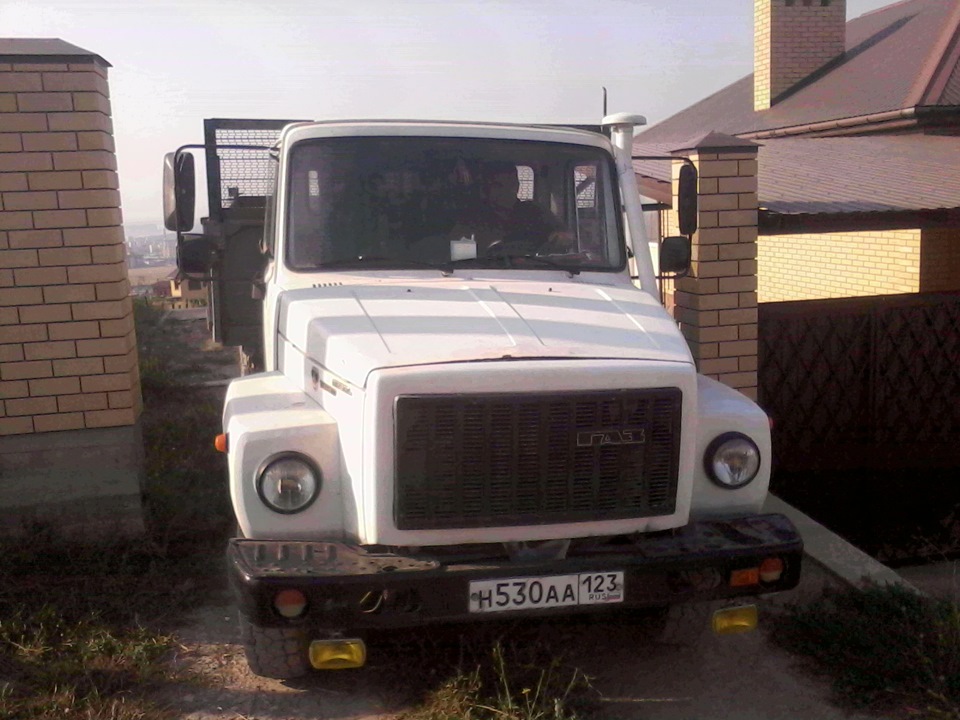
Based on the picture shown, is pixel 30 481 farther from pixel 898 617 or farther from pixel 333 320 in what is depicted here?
pixel 898 617

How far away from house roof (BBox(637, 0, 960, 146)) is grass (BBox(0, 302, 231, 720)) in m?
8.08

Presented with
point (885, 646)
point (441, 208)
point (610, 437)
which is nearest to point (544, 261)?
point (441, 208)

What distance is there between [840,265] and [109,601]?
30.4 ft

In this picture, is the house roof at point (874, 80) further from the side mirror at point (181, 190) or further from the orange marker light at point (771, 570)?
the orange marker light at point (771, 570)

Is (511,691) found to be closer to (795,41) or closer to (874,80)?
(874,80)

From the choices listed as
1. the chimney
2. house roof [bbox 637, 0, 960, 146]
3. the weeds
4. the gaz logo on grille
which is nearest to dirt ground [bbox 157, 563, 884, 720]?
the weeds

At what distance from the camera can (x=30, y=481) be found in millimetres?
5000

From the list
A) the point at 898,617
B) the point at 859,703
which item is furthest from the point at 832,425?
the point at 859,703

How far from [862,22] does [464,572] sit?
16752 millimetres

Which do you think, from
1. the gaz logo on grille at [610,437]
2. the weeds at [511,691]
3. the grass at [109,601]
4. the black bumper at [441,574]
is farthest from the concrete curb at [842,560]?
the grass at [109,601]

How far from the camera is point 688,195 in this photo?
4.81 metres

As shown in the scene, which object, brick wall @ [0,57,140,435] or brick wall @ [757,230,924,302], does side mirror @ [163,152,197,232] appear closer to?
brick wall @ [0,57,140,435]

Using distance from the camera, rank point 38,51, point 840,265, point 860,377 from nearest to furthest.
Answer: point 38,51 → point 860,377 → point 840,265

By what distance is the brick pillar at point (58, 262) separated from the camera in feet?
15.9
